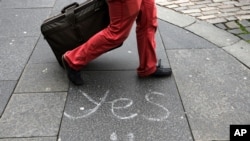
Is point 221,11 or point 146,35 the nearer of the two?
point 146,35

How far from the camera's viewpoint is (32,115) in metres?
3.15

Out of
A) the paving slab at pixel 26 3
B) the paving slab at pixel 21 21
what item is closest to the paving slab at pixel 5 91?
the paving slab at pixel 21 21

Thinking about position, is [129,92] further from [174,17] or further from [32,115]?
[174,17]

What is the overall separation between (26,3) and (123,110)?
3.27 metres

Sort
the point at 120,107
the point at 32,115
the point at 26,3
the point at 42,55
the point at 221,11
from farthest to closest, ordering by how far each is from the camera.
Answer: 1. the point at 26,3
2. the point at 221,11
3. the point at 42,55
4. the point at 120,107
5. the point at 32,115

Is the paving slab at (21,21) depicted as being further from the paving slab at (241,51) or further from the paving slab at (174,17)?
the paving slab at (241,51)

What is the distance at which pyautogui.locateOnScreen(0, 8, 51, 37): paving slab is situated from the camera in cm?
Answer: 468

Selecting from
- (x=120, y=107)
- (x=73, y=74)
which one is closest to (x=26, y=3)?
(x=73, y=74)

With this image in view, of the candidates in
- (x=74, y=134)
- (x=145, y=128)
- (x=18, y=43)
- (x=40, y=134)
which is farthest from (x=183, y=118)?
(x=18, y=43)

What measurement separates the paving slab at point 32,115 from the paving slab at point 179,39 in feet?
5.34

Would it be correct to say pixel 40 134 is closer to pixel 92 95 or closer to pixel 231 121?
pixel 92 95

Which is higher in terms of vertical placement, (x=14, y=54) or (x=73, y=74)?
(x=73, y=74)

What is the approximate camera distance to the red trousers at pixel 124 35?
3.10 m

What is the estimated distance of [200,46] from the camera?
4312 millimetres
